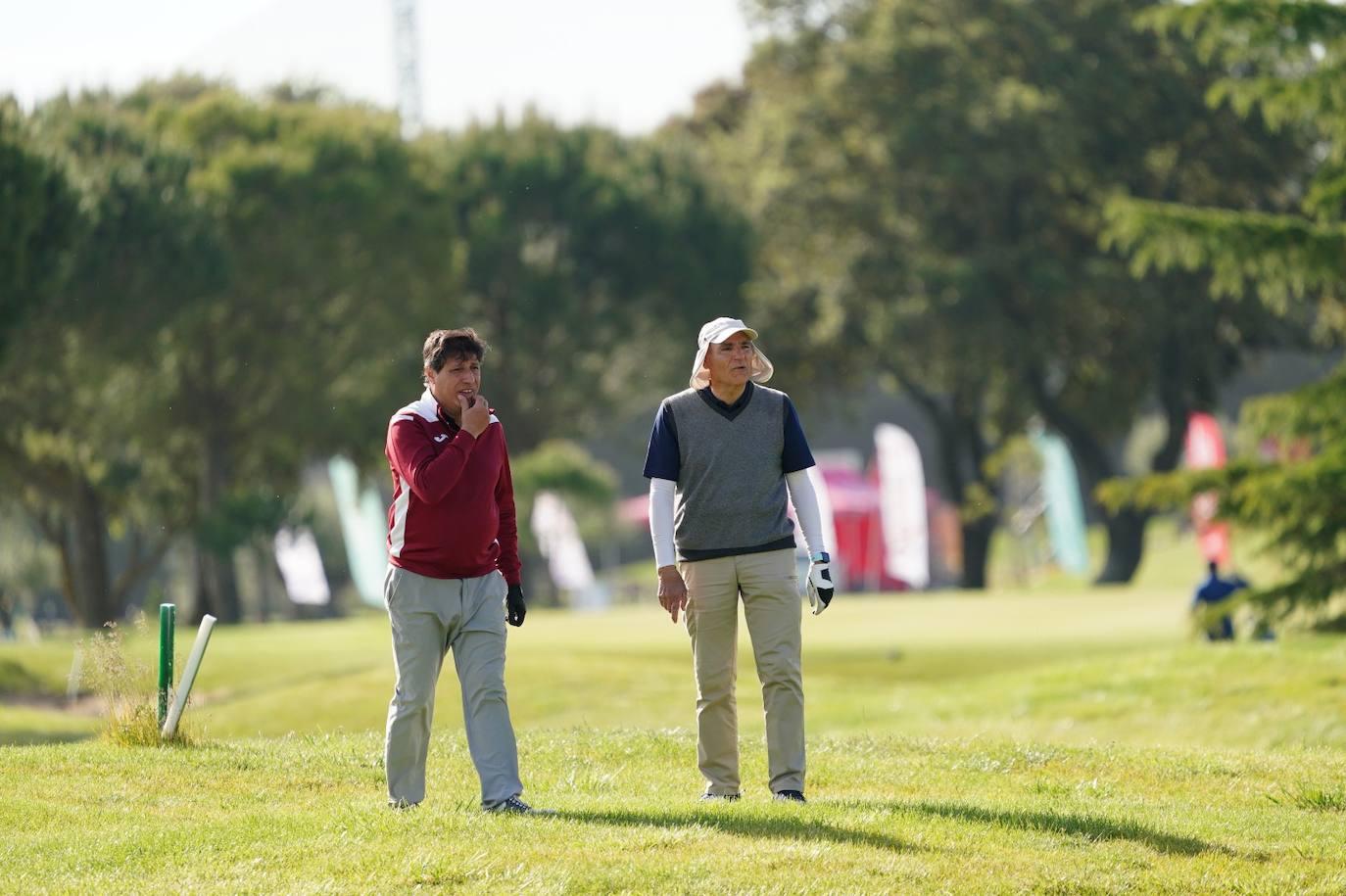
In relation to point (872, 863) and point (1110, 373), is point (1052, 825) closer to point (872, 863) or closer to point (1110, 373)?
point (872, 863)

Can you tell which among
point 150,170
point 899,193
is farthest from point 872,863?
point 899,193

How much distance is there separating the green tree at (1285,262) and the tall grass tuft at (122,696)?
12.5 metres

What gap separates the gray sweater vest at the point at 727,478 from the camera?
899cm

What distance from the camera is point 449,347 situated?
8.48 meters

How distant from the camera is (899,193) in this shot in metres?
46.8

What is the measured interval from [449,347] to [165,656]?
3.47 metres

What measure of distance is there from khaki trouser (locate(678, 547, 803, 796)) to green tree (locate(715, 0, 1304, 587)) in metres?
36.2

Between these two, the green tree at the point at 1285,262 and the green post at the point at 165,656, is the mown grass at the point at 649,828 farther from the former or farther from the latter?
the green tree at the point at 1285,262

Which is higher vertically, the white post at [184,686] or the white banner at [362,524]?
the white banner at [362,524]

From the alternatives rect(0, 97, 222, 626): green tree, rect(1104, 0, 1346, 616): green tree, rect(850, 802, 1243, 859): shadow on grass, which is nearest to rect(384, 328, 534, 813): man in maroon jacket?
rect(850, 802, 1243, 859): shadow on grass

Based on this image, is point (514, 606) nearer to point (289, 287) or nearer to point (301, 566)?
point (289, 287)

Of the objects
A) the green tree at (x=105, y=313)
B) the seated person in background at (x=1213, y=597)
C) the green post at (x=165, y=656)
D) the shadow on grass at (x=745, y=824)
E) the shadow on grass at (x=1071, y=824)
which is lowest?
the shadow on grass at (x=1071, y=824)

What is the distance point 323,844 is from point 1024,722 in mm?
13508

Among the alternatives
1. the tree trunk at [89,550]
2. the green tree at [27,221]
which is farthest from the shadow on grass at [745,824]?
the tree trunk at [89,550]
